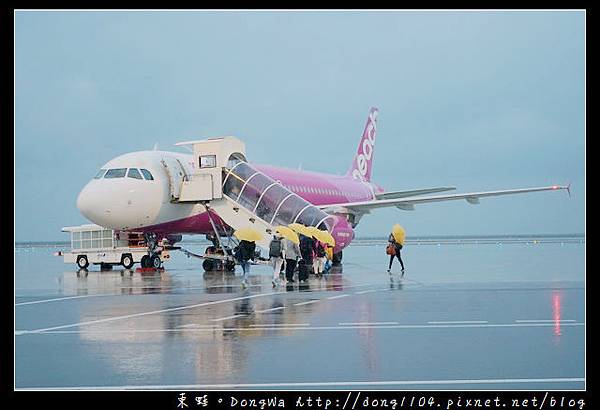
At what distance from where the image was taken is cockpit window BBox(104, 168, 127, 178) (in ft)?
80.7

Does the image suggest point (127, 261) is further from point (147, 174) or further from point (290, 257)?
point (290, 257)

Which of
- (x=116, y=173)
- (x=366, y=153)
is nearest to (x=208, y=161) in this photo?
(x=116, y=173)

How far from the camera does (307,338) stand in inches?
391

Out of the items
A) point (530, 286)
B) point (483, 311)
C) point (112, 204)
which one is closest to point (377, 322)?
point (483, 311)

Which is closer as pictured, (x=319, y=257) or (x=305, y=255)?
(x=305, y=255)

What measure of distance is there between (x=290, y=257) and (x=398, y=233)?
18.2 ft

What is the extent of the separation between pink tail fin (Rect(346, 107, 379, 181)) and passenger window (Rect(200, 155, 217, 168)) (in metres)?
19.0

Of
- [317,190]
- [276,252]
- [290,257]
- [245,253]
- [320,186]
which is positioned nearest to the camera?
[276,252]

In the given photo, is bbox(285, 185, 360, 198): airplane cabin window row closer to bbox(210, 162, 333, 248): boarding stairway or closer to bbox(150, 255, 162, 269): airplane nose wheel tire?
bbox(210, 162, 333, 248): boarding stairway

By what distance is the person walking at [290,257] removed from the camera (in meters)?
19.6

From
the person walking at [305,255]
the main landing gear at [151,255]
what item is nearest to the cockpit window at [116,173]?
the main landing gear at [151,255]

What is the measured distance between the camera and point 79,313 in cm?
1316

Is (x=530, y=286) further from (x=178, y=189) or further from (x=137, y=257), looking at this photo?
(x=137, y=257)

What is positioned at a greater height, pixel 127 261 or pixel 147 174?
pixel 147 174
